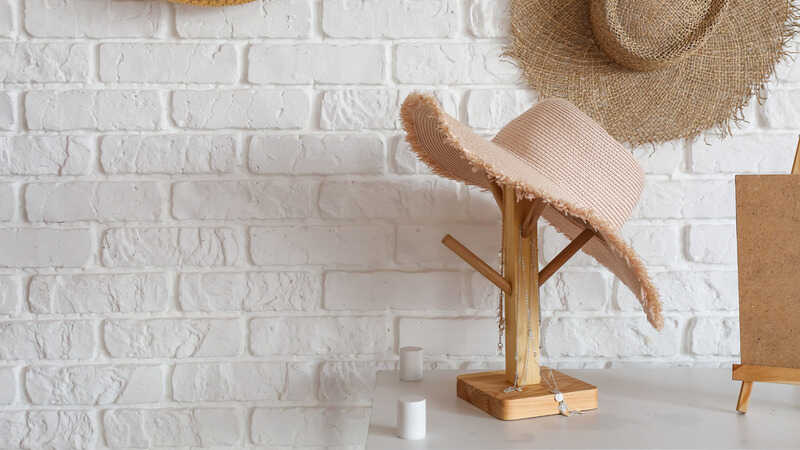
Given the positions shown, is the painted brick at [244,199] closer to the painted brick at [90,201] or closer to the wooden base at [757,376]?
the painted brick at [90,201]

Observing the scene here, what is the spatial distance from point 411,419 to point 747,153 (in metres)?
0.80

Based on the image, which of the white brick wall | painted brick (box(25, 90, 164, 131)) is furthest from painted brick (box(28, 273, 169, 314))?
painted brick (box(25, 90, 164, 131))

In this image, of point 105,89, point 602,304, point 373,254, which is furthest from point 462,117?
point 105,89

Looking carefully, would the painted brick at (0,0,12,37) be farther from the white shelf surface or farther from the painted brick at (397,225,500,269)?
the white shelf surface

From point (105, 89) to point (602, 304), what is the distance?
38.3 inches

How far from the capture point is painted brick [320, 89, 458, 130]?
Result: 1129 millimetres

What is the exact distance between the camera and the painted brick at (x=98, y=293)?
112 centimetres

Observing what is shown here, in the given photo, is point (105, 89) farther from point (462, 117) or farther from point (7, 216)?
point (462, 117)

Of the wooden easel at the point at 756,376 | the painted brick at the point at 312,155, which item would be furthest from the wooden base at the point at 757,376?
the painted brick at the point at 312,155

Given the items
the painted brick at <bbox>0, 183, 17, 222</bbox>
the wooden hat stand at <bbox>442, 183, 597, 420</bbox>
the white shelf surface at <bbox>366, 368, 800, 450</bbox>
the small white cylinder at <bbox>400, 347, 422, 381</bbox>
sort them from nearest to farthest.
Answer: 1. the white shelf surface at <bbox>366, 368, 800, 450</bbox>
2. the wooden hat stand at <bbox>442, 183, 597, 420</bbox>
3. the small white cylinder at <bbox>400, 347, 422, 381</bbox>
4. the painted brick at <bbox>0, 183, 17, 222</bbox>

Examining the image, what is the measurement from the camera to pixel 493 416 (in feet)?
2.80

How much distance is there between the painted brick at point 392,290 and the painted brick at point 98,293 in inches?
12.2

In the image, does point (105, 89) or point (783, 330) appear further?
point (105, 89)

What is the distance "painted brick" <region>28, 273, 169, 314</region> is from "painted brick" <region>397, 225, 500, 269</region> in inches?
17.2
